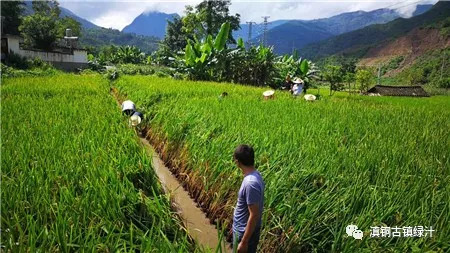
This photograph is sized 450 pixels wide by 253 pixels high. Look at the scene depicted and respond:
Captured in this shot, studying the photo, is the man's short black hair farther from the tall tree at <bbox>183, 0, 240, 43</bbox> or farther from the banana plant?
the tall tree at <bbox>183, 0, 240, 43</bbox>

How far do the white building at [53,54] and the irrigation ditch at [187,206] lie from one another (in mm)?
15728

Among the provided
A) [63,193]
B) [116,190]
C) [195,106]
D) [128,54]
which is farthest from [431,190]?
[128,54]

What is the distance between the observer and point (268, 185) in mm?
Answer: 2854

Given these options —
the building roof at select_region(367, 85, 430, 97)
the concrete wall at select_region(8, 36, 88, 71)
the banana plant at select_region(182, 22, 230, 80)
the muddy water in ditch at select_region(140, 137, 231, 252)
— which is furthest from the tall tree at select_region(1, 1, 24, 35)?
the muddy water in ditch at select_region(140, 137, 231, 252)

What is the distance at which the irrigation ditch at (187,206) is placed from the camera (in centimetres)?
293

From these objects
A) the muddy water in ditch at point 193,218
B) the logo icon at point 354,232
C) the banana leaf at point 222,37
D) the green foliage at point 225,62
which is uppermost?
the banana leaf at point 222,37

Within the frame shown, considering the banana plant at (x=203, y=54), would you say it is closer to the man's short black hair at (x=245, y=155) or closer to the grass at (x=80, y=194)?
the grass at (x=80, y=194)

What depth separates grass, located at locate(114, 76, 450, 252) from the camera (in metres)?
2.31

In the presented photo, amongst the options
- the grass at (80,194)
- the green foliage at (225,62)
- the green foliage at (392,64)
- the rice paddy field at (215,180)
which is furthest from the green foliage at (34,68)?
the green foliage at (392,64)

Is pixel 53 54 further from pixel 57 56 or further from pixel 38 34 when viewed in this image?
pixel 38 34

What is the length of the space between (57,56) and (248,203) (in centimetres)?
2213

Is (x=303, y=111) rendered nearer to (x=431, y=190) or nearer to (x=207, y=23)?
(x=431, y=190)

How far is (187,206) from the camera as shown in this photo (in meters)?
3.53

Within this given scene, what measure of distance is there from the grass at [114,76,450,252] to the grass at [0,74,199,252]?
0.66m
